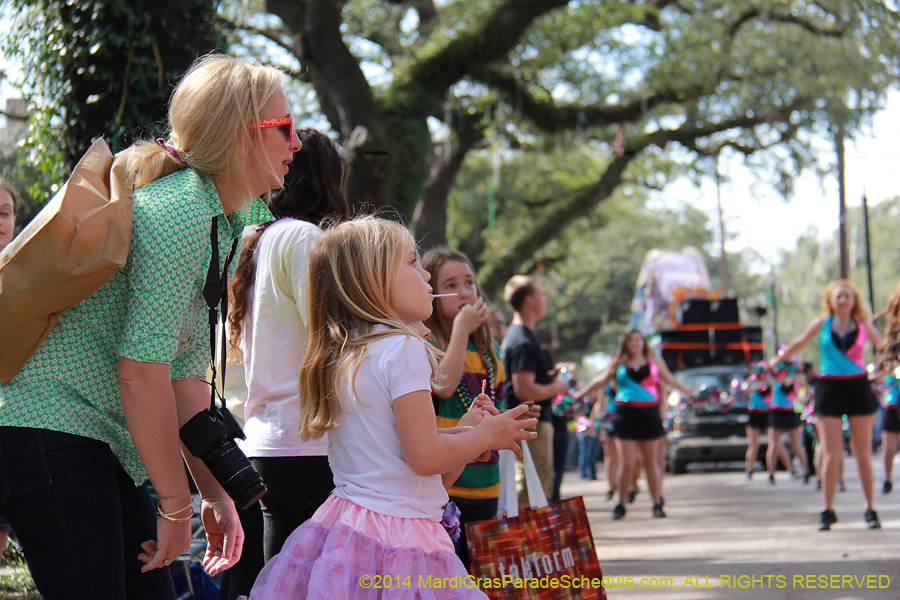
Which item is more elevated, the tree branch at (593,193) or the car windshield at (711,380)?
the tree branch at (593,193)

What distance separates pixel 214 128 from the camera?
7.31 feet

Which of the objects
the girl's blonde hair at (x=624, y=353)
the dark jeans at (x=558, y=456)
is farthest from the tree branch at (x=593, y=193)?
the dark jeans at (x=558, y=456)

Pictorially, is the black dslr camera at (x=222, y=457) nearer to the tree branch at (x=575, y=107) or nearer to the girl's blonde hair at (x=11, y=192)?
the girl's blonde hair at (x=11, y=192)

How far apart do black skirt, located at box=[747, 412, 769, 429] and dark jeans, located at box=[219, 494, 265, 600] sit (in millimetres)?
11868

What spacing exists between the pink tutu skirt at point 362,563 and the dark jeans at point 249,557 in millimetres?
478

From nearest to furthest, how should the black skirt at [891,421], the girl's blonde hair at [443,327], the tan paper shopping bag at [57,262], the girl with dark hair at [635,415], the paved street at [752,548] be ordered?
the tan paper shopping bag at [57,262], the girl's blonde hair at [443,327], the paved street at [752,548], the girl with dark hair at [635,415], the black skirt at [891,421]

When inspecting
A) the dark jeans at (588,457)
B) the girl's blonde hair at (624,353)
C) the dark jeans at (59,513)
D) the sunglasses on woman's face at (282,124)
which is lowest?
the dark jeans at (588,457)

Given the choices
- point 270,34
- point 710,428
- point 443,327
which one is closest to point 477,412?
point 443,327

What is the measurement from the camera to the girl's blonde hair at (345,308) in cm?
246

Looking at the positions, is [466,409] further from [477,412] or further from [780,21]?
[780,21]

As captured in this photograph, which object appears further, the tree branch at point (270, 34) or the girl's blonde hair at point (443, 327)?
the tree branch at point (270, 34)

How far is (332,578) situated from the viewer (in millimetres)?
2264

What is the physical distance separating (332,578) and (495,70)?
12826mm

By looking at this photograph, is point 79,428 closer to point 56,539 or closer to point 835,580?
point 56,539
